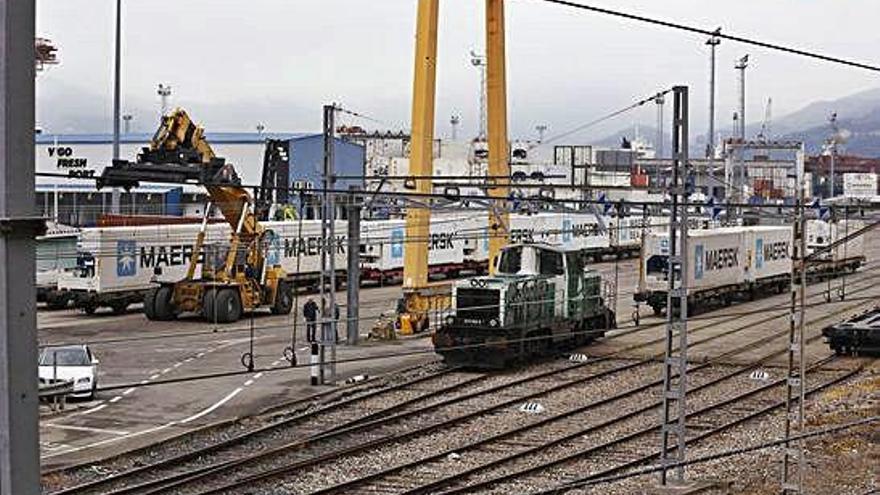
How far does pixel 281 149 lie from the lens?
126 feet

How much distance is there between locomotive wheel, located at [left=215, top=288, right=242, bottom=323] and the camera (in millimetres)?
34625

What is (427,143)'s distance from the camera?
3048 cm

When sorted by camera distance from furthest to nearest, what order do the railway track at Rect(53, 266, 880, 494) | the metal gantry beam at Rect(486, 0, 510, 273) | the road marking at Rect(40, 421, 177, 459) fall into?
the metal gantry beam at Rect(486, 0, 510, 273) → the road marking at Rect(40, 421, 177, 459) → the railway track at Rect(53, 266, 880, 494)

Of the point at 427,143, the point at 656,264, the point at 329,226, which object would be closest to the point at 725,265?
the point at 656,264

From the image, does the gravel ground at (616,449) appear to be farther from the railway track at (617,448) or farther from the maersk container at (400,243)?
the maersk container at (400,243)

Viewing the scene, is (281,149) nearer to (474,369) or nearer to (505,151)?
(505,151)

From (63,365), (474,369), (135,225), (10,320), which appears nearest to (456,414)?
(474,369)

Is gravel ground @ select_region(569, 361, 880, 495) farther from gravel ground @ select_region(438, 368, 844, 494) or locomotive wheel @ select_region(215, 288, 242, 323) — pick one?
locomotive wheel @ select_region(215, 288, 242, 323)

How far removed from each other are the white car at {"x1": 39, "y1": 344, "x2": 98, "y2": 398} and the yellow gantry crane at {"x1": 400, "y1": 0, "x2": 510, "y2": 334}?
31.7 feet

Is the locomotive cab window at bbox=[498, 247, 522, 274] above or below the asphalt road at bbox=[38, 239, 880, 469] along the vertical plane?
above

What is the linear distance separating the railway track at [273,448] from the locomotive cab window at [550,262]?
14.4ft

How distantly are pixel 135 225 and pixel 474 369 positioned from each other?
1634 cm

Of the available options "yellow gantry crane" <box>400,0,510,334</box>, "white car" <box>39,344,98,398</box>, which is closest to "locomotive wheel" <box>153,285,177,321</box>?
"yellow gantry crane" <box>400,0,510,334</box>

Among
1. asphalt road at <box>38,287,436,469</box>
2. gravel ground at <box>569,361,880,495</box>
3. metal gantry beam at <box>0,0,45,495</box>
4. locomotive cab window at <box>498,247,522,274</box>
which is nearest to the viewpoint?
metal gantry beam at <box>0,0,45,495</box>
